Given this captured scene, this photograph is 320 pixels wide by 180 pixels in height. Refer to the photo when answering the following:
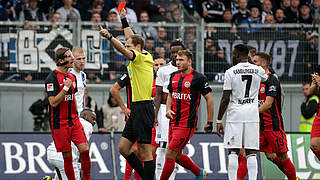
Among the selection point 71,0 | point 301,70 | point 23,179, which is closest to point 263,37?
point 301,70

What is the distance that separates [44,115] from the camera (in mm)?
15719

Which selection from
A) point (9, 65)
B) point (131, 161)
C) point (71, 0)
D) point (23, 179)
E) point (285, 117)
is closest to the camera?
point (131, 161)

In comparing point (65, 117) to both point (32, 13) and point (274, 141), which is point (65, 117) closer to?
point (274, 141)

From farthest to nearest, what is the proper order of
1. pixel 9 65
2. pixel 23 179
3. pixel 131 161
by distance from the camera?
pixel 9 65, pixel 23 179, pixel 131 161

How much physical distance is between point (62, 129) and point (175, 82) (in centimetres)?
201

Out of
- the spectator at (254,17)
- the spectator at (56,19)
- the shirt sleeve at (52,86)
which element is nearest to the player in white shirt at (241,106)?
the shirt sleeve at (52,86)

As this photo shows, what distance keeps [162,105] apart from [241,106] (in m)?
2.52

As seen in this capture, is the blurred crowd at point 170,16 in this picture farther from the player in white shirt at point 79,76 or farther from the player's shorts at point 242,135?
the player's shorts at point 242,135

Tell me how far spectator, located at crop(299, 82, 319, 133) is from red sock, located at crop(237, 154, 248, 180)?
14.8 ft

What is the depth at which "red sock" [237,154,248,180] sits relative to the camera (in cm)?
1102

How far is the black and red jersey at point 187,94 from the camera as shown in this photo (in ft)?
36.8

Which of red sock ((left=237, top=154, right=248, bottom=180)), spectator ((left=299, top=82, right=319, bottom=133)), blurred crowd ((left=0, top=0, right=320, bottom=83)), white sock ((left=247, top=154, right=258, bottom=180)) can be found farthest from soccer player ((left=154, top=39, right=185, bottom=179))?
spectator ((left=299, top=82, right=319, bottom=133))

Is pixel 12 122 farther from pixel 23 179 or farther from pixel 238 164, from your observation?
pixel 238 164

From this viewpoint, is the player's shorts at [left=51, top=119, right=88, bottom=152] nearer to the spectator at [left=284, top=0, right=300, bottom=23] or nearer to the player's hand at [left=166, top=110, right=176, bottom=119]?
the player's hand at [left=166, top=110, right=176, bottom=119]
